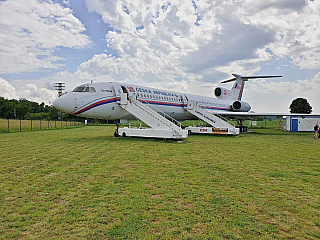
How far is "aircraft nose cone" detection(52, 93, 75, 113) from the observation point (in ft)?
46.0

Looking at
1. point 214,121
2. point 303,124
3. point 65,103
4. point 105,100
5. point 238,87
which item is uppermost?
point 238,87

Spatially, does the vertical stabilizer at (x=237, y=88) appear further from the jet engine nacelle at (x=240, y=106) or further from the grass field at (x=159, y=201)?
the grass field at (x=159, y=201)

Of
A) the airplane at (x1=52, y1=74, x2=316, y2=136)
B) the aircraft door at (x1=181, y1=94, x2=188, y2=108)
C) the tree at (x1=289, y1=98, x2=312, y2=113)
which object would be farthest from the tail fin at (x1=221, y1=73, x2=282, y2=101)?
the tree at (x1=289, y1=98, x2=312, y2=113)

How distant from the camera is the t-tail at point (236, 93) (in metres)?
31.4

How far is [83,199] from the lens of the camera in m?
4.33

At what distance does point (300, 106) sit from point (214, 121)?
64154 mm

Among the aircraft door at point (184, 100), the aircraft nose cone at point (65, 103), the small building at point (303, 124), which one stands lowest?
the small building at point (303, 124)

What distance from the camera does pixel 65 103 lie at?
14023 mm

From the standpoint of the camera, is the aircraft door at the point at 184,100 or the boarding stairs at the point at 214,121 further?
the aircraft door at the point at 184,100

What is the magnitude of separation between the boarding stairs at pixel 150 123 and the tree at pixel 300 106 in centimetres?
7006

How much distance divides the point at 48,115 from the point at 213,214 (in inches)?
3212

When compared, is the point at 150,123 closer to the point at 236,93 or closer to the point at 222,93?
the point at 222,93

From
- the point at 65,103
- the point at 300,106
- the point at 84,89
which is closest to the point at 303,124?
the point at 84,89

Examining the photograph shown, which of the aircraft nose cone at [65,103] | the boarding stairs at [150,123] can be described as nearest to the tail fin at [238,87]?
the boarding stairs at [150,123]
